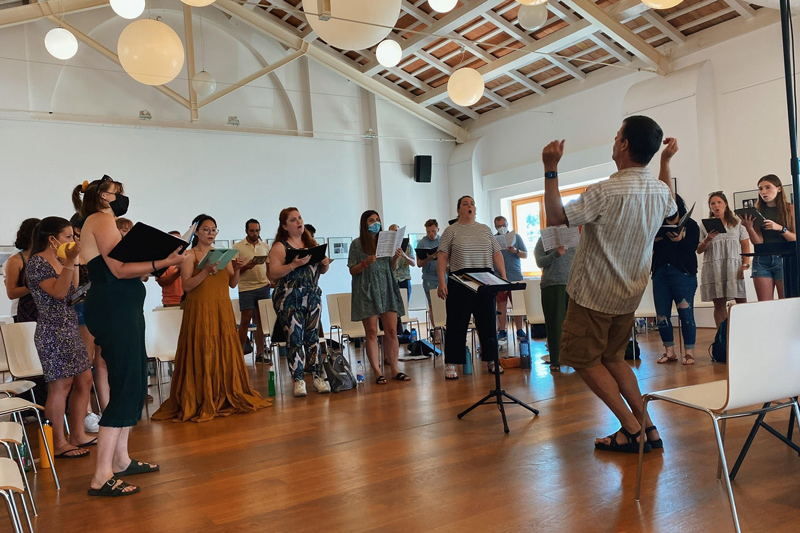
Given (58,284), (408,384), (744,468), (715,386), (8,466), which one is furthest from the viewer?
(408,384)

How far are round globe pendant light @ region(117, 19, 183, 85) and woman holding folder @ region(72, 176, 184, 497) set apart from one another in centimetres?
240

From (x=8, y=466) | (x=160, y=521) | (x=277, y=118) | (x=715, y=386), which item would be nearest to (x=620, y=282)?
(x=715, y=386)

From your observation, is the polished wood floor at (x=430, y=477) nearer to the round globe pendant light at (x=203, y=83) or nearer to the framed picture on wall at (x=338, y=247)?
the round globe pendant light at (x=203, y=83)

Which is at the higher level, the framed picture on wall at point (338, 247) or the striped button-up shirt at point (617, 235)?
the framed picture on wall at point (338, 247)

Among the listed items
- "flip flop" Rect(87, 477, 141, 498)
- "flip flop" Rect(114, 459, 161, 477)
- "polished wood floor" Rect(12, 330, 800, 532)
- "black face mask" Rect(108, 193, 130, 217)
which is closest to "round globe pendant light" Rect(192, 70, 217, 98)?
"polished wood floor" Rect(12, 330, 800, 532)

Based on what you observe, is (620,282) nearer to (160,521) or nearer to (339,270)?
(160,521)

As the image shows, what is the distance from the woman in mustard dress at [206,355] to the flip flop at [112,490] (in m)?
1.68

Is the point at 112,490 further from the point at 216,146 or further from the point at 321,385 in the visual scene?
the point at 216,146

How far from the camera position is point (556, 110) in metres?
11.4

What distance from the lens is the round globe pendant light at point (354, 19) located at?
166 inches

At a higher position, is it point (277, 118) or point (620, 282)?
point (277, 118)

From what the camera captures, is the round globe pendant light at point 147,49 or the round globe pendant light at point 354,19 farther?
the round globe pendant light at point 147,49

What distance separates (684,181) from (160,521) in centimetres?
830

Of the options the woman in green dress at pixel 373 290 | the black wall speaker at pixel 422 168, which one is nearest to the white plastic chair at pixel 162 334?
the woman in green dress at pixel 373 290
